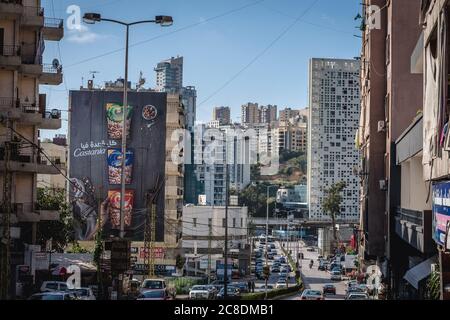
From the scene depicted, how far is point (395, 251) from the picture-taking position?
36.6 m

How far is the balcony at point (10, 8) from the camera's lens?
33.3 m

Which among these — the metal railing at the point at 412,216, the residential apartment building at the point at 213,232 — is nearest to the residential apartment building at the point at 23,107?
the metal railing at the point at 412,216

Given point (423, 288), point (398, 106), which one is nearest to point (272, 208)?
point (398, 106)

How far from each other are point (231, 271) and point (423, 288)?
47.9 meters

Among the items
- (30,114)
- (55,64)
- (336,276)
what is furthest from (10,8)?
(336,276)

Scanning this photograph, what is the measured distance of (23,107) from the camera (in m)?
35.8

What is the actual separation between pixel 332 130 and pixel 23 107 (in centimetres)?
12719

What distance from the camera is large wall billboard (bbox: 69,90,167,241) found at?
6944 centimetres

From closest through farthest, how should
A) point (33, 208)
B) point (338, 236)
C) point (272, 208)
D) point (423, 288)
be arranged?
point (423, 288), point (33, 208), point (338, 236), point (272, 208)

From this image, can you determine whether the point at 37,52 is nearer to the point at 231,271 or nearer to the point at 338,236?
the point at 231,271

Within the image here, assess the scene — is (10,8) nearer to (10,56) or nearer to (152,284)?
(10,56)

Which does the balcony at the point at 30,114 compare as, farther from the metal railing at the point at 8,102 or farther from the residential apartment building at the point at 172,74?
the residential apartment building at the point at 172,74

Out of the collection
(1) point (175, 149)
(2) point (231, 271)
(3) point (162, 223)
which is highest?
(1) point (175, 149)

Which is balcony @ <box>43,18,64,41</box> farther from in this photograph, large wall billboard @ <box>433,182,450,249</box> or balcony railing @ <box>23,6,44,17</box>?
large wall billboard @ <box>433,182,450,249</box>
